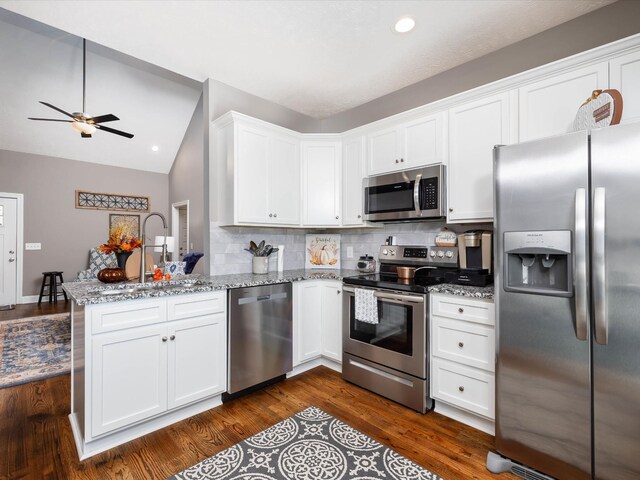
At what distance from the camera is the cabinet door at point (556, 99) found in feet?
6.38

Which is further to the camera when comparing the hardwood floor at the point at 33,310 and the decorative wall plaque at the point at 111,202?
the decorative wall plaque at the point at 111,202

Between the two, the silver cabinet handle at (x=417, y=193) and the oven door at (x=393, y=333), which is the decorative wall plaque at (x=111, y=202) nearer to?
the oven door at (x=393, y=333)

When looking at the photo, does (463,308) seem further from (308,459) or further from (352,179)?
(352,179)

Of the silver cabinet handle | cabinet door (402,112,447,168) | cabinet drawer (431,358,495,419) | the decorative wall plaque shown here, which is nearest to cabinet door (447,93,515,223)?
cabinet door (402,112,447,168)

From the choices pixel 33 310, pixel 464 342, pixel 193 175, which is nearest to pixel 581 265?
pixel 464 342

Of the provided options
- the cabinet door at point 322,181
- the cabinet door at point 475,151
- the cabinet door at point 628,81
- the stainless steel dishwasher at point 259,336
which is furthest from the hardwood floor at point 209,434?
the cabinet door at point 628,81

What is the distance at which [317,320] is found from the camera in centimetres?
310

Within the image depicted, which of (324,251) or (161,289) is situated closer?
(161,289)

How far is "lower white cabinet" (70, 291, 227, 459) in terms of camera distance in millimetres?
1843

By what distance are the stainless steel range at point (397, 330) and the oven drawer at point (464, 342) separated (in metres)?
0.08

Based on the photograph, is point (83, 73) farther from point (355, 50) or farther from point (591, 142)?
point (591, 142)

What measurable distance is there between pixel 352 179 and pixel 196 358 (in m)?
2.17

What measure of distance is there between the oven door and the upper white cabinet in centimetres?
117

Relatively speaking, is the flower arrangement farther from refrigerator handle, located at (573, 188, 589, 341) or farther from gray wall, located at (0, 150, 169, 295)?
gray wall, located at (0, 150, 169, 295)
